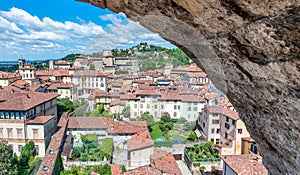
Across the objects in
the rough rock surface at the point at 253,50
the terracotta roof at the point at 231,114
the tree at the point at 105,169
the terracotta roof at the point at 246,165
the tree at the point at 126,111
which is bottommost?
the tree at the point at 105,169

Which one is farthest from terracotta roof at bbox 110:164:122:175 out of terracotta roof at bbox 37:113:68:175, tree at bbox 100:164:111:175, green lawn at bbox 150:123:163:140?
green lawn at bbox 150:123:163:140

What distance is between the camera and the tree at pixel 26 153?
27.0ft

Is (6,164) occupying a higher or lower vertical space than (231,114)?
lower

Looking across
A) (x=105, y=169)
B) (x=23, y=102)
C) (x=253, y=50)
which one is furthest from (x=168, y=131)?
(x=253, y=50)

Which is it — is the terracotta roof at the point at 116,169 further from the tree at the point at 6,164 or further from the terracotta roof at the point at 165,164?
the tree at the point at 6,164

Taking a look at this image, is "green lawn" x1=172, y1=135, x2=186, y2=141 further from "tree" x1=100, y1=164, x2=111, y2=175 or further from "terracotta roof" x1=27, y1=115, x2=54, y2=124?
"terracotta roof" x1=27, y1=115, x2=54, y2=124

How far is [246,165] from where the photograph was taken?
19.8ft

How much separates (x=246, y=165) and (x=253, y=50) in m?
6.38

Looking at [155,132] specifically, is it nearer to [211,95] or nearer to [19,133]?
[211,95]

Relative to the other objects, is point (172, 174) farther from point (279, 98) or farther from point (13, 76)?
point (13, 76)

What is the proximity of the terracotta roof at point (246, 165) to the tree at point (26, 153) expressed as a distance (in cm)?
685

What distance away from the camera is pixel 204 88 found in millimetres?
11828

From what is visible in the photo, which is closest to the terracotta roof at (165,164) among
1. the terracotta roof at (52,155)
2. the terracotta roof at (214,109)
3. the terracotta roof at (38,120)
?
the terracotta roof at (52,155)

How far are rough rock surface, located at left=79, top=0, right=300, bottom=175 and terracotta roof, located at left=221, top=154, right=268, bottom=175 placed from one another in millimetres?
5714
